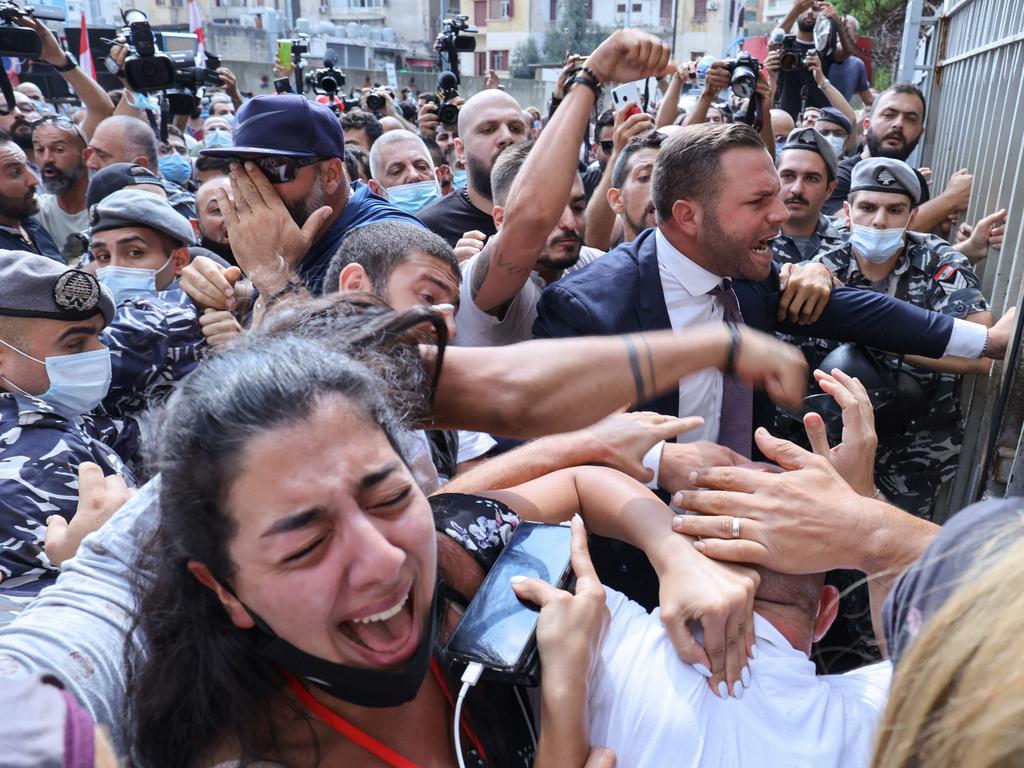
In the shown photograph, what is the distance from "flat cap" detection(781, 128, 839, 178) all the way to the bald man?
1486 millimetres

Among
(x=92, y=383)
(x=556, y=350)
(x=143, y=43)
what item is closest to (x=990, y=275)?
(x=556, y=350)

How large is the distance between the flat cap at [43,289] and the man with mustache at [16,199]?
2.31 metres

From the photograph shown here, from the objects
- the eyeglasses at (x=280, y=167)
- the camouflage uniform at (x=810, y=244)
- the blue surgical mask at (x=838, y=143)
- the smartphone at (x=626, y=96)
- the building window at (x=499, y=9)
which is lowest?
the camouflage uniform at (x=810, y=244)

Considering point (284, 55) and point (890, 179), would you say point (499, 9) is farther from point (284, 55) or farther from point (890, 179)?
point (890, 179)

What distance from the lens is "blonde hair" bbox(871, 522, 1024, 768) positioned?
2.27ft

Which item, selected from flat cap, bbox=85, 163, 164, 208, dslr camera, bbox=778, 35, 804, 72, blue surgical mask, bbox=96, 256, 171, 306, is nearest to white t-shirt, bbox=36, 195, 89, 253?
flat cap, bbox=85, 163, 164, 208

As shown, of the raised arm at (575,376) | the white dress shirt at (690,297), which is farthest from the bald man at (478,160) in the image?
the raised arm at (575,376)

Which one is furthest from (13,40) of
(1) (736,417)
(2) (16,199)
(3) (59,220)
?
(1) (736,417)

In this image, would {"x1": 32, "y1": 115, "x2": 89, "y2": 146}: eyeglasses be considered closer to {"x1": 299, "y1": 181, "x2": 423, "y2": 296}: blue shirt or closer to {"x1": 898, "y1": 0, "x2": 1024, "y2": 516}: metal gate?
{"x1": 299, "y1": 181, "x2": 423, "y2": 296}: blue shirt

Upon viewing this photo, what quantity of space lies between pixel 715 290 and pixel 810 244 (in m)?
1.67

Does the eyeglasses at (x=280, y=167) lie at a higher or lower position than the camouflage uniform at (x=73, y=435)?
higher

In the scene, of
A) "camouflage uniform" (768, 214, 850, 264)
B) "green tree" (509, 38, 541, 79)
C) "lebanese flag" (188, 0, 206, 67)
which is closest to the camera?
"camouflage uniform" (768, 214, 850, 264)

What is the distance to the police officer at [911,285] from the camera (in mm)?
3264

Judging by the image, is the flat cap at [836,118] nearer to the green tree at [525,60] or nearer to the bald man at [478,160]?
the bald man at [478,160]
